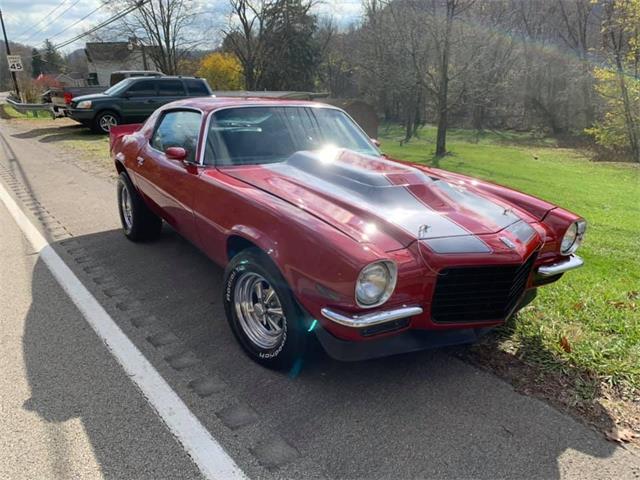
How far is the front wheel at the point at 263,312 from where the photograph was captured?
2.81m

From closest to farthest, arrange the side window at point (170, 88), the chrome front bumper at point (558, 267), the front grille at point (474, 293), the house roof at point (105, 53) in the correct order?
the front grille at point (474, 293), the chrome front bumper at point (558, 267), the side window at point (170, 88), the house roof at point (105, 53)

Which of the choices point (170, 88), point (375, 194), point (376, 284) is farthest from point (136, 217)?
point (170, 88)

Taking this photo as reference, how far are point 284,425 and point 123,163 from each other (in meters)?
4.01

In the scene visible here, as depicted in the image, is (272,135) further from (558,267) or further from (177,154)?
(558,267)

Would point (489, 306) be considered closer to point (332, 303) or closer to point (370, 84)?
point (332, 303)

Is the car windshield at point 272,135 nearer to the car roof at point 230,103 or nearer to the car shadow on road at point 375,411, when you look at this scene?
the car roof at point 230,103

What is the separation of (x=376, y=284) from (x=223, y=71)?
48.8m

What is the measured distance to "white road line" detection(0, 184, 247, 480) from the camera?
2328 mm

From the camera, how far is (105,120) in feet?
51.8

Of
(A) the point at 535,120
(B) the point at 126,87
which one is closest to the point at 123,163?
(B) the point at 126,87

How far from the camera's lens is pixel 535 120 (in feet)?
128

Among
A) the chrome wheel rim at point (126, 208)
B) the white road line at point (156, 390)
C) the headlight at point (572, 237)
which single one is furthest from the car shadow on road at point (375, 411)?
the chrome wheel rim at point (126, 208)

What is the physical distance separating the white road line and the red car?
60 centimetres

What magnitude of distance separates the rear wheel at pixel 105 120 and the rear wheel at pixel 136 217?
444 inches
